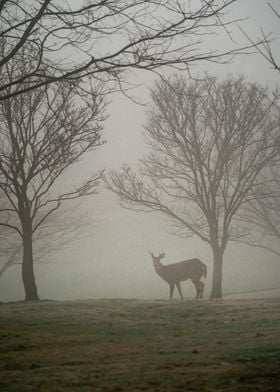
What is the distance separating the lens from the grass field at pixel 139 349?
4.36m

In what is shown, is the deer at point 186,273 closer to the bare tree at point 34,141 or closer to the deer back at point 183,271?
the deer back at point 183,271

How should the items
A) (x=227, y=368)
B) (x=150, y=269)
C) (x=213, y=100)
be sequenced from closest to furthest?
1. (x=227, y=368)
2. (x=213, y=100)
3. (x=150, y=269)

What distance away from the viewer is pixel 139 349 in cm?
650

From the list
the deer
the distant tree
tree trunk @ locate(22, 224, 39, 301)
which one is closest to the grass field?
tree trunk @ locate(22, 224, 39, 301)

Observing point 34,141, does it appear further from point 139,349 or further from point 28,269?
point 139,349

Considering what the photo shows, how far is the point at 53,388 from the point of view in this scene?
427 centimetres

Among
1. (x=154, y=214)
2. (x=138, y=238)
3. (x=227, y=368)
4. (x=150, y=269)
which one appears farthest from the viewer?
(x=154, y=214)

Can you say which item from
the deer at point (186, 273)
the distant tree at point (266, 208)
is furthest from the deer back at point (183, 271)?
the distant tree at point (266, 208)

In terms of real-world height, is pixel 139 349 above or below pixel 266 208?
below

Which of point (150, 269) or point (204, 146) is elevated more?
point (204, 146)

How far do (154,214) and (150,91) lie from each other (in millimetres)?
37891

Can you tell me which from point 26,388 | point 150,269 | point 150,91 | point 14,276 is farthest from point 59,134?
point 14,276

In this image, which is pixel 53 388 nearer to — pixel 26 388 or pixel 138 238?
pixel 26 388

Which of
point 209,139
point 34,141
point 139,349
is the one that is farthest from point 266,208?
point 139,349
